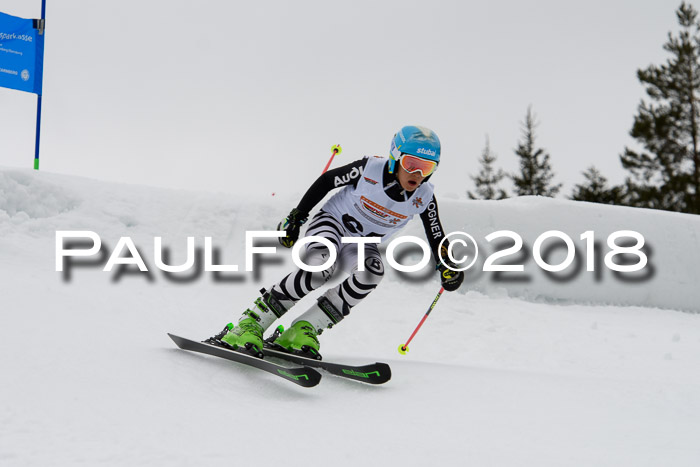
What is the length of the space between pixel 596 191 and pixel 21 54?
82.9 ft

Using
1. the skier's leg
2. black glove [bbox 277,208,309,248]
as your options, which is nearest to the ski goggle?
the skier's leg

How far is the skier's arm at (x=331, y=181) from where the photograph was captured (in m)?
4.36

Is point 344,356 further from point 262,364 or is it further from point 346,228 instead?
point 262,364

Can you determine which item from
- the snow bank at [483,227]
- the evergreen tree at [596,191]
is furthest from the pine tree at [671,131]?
the snow bank at [483,227]

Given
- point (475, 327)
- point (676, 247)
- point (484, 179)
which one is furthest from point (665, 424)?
point (484, 179)

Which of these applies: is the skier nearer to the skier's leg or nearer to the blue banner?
the skier's leg

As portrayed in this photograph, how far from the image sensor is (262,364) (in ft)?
12.0

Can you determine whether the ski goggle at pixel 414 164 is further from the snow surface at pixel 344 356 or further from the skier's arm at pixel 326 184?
the snow surface at pixel 344 356

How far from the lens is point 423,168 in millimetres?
4180

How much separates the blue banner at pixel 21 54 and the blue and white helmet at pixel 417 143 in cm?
830

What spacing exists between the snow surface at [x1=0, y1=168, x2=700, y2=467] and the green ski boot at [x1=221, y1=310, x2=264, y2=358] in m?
0.15

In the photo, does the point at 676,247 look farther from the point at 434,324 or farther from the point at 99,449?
the point at 99,449

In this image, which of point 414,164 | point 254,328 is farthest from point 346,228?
point 254,328

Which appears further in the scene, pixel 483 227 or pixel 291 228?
pixel 483 227
